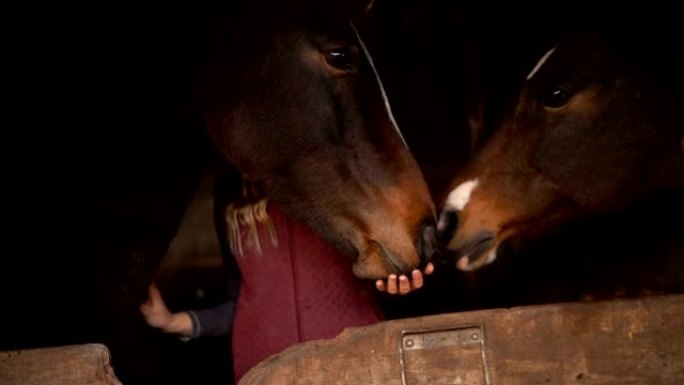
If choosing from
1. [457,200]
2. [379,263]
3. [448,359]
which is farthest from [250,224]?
[448,359]

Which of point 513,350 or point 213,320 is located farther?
point 213,320

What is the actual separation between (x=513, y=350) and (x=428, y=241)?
0.41m

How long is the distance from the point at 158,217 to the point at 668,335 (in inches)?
47.0

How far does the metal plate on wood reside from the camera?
1137mm

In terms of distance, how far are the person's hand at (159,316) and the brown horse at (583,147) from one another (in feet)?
2.37

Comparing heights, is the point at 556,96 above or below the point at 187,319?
above

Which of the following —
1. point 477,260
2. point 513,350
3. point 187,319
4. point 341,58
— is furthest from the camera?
point 187,319

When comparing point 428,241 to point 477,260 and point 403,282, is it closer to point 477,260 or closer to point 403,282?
point 403,282

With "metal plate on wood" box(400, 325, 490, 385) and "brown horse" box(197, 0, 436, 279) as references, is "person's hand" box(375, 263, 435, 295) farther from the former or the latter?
"metal plate on wood" box(400, 325, 490, 385)

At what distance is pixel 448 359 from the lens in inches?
44.9

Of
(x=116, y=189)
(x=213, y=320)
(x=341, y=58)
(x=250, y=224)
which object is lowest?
(x=213, y=320)

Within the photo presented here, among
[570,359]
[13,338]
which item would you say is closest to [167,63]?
[13,338]

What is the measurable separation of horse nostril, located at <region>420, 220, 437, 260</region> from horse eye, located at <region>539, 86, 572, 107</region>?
46cm

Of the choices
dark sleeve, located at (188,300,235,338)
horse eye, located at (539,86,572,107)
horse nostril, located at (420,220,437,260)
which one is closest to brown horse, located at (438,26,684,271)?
horse eye, located at (539,86,572,107)
